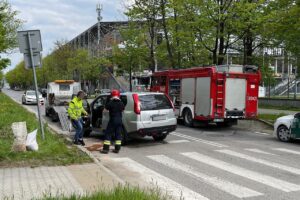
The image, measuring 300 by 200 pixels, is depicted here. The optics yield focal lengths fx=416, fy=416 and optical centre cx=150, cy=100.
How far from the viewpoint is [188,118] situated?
19078 mm

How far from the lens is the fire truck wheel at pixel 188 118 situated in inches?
738

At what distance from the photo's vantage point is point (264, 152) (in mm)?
11727

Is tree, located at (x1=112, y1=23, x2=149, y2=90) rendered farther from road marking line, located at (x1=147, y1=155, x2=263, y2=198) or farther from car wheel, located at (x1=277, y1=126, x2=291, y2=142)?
road marking line, located at (x1=147, y1=155, x2=263, y2=198)

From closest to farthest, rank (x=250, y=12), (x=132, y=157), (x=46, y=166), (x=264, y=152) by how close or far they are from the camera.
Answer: (x=46, y=166), (x=132, y=157), (x=264, y=152), (x=250, y=12)

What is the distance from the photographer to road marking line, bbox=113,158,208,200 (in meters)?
6.94


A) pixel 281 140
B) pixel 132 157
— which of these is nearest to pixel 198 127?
pixel 281 140

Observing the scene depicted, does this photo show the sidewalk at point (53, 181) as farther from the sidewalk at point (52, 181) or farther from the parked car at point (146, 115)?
the parked car at point (146, 115)

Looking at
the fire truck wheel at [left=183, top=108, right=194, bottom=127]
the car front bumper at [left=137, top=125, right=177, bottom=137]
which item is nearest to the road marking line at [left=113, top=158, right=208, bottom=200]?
the car front bumper at [left=137, top=125, right=177, bottom=137]

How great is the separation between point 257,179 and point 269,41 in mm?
24008

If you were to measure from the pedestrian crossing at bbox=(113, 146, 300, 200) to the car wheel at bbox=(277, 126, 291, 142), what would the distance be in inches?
79.5

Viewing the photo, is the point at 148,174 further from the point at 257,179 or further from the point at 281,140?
the point at 281,140

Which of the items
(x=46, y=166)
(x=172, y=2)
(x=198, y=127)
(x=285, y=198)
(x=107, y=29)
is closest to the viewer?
(x=285, y=198)

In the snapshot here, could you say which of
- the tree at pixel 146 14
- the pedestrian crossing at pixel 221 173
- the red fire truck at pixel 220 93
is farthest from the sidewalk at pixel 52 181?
the tree at pixel 146 14

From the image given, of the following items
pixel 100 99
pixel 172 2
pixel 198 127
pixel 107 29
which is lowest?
pixel 198 127
